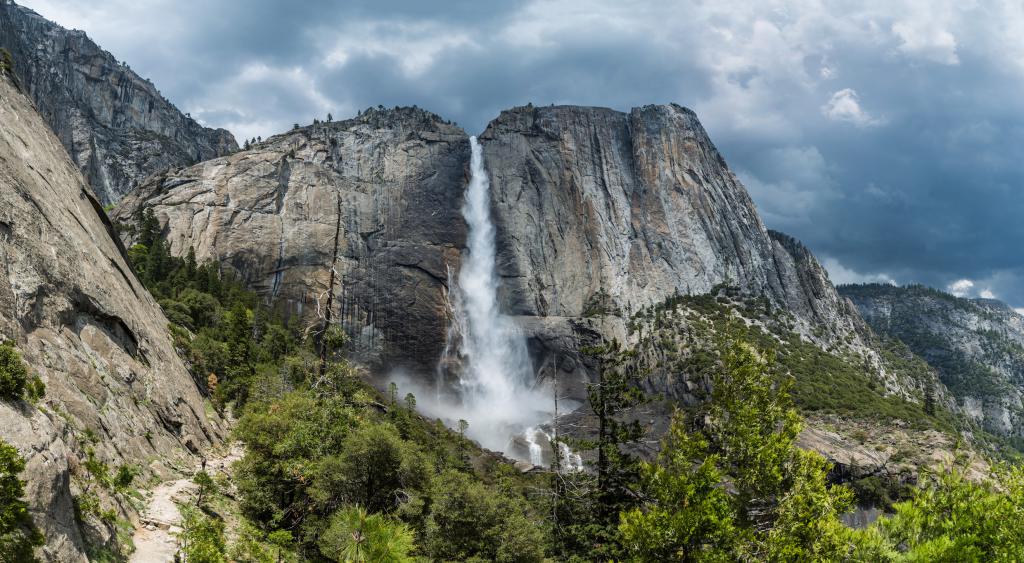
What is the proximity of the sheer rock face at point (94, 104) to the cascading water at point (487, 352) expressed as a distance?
8200cm

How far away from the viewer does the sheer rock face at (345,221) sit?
10262cm

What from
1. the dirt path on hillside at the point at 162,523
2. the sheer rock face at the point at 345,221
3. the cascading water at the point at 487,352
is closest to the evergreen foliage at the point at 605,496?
the dirt path on hillside at the point at 162,523

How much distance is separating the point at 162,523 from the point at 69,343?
7.52m

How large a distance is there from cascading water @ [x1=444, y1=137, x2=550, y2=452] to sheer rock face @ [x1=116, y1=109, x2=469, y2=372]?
12.8 feet

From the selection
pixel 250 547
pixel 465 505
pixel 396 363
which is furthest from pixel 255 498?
pixel 396 363

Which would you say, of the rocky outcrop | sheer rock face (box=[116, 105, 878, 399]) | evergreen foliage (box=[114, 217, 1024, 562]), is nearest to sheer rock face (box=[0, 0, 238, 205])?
sheer rock face (box=[116, 105, 878, 399])

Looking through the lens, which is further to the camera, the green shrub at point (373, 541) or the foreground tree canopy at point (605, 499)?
the foreground tree canopy at point (605, 499)

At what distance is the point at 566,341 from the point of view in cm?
10938

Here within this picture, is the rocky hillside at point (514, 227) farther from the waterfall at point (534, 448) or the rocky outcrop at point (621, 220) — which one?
the waterfall at point (534, 448)

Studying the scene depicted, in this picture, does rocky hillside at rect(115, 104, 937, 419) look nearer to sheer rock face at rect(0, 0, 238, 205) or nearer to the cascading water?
the cascading water

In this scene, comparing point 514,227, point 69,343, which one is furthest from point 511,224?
point 69,343

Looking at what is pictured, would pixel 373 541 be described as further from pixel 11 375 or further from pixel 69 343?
pixel 69 343

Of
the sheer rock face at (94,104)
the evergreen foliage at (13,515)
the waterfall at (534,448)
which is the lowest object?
the evergreen foliage at (13,515)

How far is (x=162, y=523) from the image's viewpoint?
16.2m
